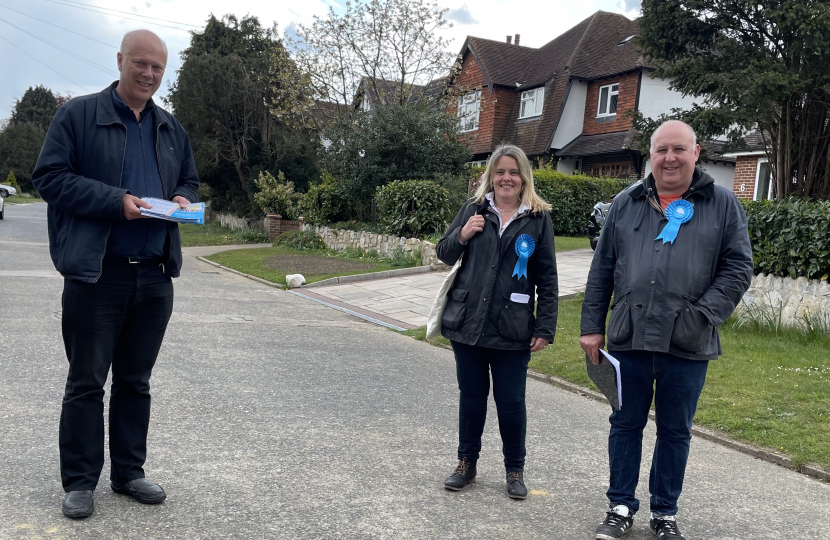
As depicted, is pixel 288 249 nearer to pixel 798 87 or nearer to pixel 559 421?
pixel 798 87

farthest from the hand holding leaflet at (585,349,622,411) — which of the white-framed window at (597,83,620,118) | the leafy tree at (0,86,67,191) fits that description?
the leafy tree at (0,86,67,191)

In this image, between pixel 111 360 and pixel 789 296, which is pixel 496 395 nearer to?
pixel 111 360

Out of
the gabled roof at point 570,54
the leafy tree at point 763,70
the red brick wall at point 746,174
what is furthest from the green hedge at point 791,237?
the gabled roof at point 570,54

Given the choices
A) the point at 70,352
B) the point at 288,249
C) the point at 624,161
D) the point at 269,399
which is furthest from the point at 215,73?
the point at 70,352

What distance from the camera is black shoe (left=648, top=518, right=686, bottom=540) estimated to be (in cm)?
361

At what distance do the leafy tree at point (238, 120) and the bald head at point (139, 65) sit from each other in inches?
974

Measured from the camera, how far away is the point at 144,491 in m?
3.65

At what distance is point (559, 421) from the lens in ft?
19.3

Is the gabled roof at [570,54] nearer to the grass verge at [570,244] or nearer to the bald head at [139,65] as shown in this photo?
the grass verge at [570,244]

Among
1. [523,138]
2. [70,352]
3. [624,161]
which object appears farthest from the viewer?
[523,138]

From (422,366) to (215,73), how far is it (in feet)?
78.2

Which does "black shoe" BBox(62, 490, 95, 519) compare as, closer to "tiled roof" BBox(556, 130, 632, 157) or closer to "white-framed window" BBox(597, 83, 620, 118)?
"tiled roof" BBox(556, 130, 632, 157)

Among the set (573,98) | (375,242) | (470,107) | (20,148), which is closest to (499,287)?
(375,242)

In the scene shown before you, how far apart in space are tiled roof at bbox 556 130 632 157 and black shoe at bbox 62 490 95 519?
24357 millimetres
